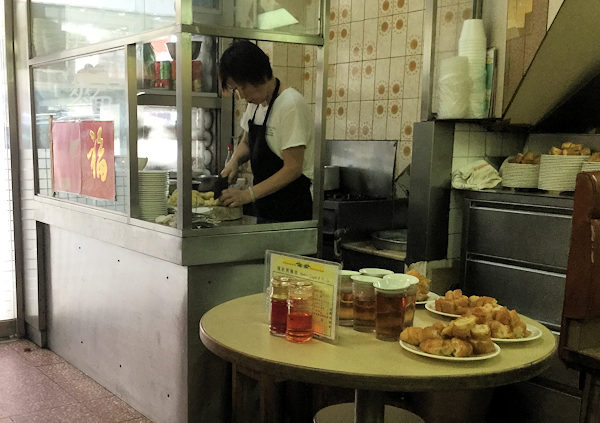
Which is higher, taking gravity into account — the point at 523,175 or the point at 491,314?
the point at 523,175

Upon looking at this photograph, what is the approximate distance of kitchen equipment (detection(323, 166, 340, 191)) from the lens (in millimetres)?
4965

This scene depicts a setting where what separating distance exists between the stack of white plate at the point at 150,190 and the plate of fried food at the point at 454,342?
175 cm

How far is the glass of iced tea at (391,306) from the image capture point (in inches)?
72.1

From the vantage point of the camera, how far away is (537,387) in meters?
3.25

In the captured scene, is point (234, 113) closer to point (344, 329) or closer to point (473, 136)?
point (473, 136)

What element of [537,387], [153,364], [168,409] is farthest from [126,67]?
[537,387]

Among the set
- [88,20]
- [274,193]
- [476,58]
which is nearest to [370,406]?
[274,193]

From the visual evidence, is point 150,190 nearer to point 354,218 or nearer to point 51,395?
point 51,395

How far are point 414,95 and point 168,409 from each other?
2.84 m

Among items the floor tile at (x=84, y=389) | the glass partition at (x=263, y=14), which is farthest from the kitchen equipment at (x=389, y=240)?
the floor tile at (x=84, y=389)

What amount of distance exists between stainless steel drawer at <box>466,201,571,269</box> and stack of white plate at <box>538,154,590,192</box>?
0.18m

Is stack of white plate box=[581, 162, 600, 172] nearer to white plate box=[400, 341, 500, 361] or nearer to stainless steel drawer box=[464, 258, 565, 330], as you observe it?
stainless steel drawer box=[464, 258, 565, 330]

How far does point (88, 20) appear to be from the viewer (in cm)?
365

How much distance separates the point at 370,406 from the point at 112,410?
6.45 ft
